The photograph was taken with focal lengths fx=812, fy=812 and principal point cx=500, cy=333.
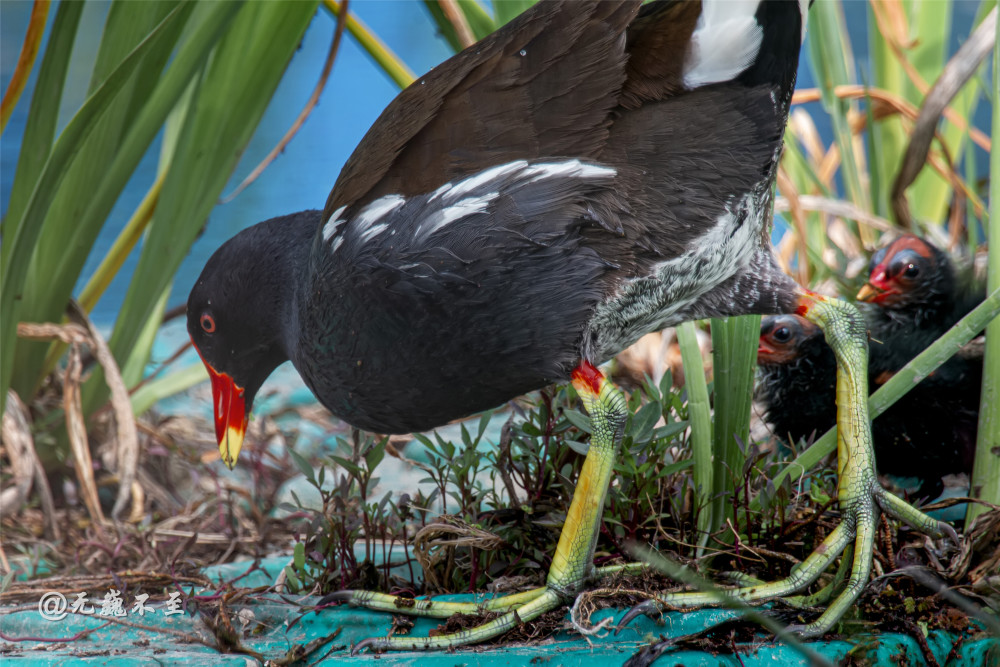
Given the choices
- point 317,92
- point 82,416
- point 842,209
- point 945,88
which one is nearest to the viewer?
point 317,92

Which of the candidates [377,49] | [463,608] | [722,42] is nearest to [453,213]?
[722,42]

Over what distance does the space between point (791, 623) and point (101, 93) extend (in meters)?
1.17

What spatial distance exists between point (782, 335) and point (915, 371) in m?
0.36

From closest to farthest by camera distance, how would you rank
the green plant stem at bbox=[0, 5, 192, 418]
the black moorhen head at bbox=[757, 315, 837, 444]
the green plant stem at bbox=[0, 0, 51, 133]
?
the green plant stem at bbox=[0, 5, 192, 418], the green plant stem at bbox=[0, 0, 51, 133], the black moorhen head at bbox=[757, 315, 837, 444]

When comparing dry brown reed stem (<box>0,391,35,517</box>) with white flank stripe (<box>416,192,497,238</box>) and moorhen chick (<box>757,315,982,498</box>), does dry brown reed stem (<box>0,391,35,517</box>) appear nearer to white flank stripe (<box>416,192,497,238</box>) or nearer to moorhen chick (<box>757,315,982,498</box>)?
white flank stripe (<box>416,192,497,238</box>)

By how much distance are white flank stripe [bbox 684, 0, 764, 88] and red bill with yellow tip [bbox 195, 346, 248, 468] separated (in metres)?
0.73

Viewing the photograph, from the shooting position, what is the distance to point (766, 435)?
1617 mm

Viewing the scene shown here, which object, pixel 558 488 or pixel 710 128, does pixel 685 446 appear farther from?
pixel 710 128

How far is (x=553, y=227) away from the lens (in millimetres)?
884

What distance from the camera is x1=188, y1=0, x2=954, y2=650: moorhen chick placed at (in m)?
0.88

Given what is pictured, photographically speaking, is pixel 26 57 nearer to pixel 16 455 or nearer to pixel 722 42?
pixel 16 455

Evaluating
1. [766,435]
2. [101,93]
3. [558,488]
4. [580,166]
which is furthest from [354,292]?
[766,435]

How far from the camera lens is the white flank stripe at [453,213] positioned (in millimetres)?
885

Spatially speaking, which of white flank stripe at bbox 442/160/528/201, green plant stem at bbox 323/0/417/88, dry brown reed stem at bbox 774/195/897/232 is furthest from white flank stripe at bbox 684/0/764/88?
dry brown reed stem at bbox 774/195/897/232
